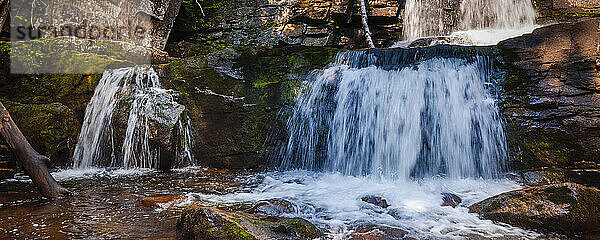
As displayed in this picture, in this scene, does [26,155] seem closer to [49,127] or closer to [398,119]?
[49,127]

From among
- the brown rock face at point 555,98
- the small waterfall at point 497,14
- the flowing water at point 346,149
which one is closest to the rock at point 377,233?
the flowing water at point 346,149

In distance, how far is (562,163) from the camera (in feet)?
17.3

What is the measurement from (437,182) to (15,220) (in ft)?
18.0

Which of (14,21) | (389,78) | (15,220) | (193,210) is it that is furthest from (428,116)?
(14,21)

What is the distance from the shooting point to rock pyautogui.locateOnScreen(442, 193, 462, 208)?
14.7ft

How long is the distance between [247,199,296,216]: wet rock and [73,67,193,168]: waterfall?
10.7 feet

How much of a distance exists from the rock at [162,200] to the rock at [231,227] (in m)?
1.15

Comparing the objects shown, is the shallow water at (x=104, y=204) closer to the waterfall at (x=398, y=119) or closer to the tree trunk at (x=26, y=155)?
the tree trunk at (x=26, y=155)

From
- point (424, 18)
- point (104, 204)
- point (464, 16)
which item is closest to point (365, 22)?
point (424, 18)

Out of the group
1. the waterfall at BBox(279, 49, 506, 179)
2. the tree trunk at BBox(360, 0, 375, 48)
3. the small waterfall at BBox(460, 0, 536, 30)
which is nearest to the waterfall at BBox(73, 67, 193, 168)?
the waterfall at BBox(279, 49, 506, 179)

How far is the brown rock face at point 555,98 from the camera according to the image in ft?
17.0

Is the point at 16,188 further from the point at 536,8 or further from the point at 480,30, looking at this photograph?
the point at 536,8

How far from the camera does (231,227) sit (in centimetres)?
283

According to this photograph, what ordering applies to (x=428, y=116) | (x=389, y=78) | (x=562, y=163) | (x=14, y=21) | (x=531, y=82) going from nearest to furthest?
(x=562, y=163) → (x=531, y=82) → (x=428, y=116) → (x=389, y=78) → (x=14, y=21)
